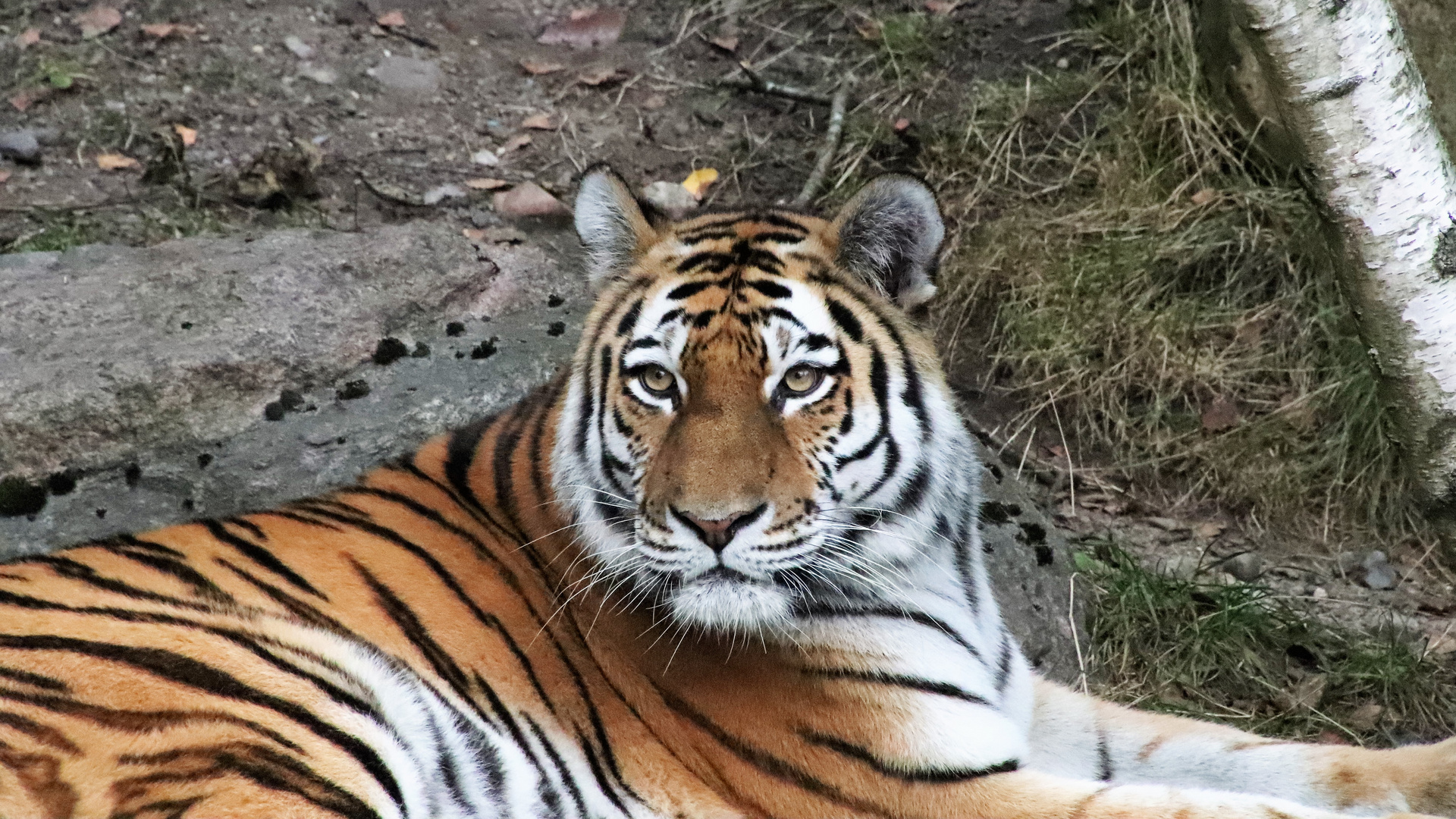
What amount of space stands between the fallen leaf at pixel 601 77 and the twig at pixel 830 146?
988mm

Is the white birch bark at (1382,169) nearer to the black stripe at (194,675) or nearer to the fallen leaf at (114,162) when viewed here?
the black stripe at (194,675)

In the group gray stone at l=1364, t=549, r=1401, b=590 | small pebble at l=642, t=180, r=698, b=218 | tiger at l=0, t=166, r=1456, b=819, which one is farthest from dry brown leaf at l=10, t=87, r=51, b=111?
gray stone at l=1364, t=549, r=1401, b=590

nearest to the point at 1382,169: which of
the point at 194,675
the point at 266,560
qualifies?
the point at 266,560

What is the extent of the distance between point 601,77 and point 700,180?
0.90m

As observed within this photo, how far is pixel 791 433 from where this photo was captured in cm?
237

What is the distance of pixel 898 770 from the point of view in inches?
92.6

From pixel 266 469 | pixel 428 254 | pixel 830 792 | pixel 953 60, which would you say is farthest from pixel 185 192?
pixel 830 792

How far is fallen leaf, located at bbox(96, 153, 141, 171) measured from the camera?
478 centimetres

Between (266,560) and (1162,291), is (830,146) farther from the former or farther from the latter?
(266,560)

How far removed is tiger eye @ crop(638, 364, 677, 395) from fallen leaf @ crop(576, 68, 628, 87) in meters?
3.42

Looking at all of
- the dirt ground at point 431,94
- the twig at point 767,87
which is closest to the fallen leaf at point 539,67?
the dirt ground at point 431,94

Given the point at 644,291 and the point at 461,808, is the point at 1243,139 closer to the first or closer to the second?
the point at 644,291

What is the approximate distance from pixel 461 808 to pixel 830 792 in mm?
710

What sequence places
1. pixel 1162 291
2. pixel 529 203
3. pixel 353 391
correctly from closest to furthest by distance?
pixel 353 391, pixel 1162 291, pixel 529 203
